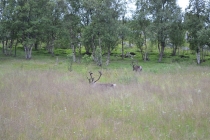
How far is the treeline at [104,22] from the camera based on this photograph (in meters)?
40.3

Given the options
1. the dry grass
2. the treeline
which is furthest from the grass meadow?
the treeline

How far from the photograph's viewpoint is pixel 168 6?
45.9 meters

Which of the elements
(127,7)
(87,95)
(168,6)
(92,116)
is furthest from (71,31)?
(92,116)

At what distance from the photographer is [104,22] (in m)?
39.7

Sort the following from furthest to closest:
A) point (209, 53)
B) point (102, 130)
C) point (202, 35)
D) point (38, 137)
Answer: point (209, 53) → point (202, 35) → point (102, 130) → point (38, 137)

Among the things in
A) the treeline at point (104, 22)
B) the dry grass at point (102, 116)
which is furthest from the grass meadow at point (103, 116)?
the treeline at point (104, 22)

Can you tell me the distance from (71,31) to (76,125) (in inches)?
1551

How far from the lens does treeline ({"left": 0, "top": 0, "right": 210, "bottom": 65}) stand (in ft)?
132

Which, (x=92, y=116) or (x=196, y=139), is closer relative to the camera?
(x=196, y=139)

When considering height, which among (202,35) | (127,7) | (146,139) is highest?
(127,7)

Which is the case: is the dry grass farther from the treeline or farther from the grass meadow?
the treeline

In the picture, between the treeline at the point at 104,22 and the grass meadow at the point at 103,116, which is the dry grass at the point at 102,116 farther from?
the treeline at the point at 104,22

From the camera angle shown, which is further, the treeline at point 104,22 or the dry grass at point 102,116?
the treeline at point 104,22

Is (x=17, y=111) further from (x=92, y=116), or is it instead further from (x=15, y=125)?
(x=92, y=116)
